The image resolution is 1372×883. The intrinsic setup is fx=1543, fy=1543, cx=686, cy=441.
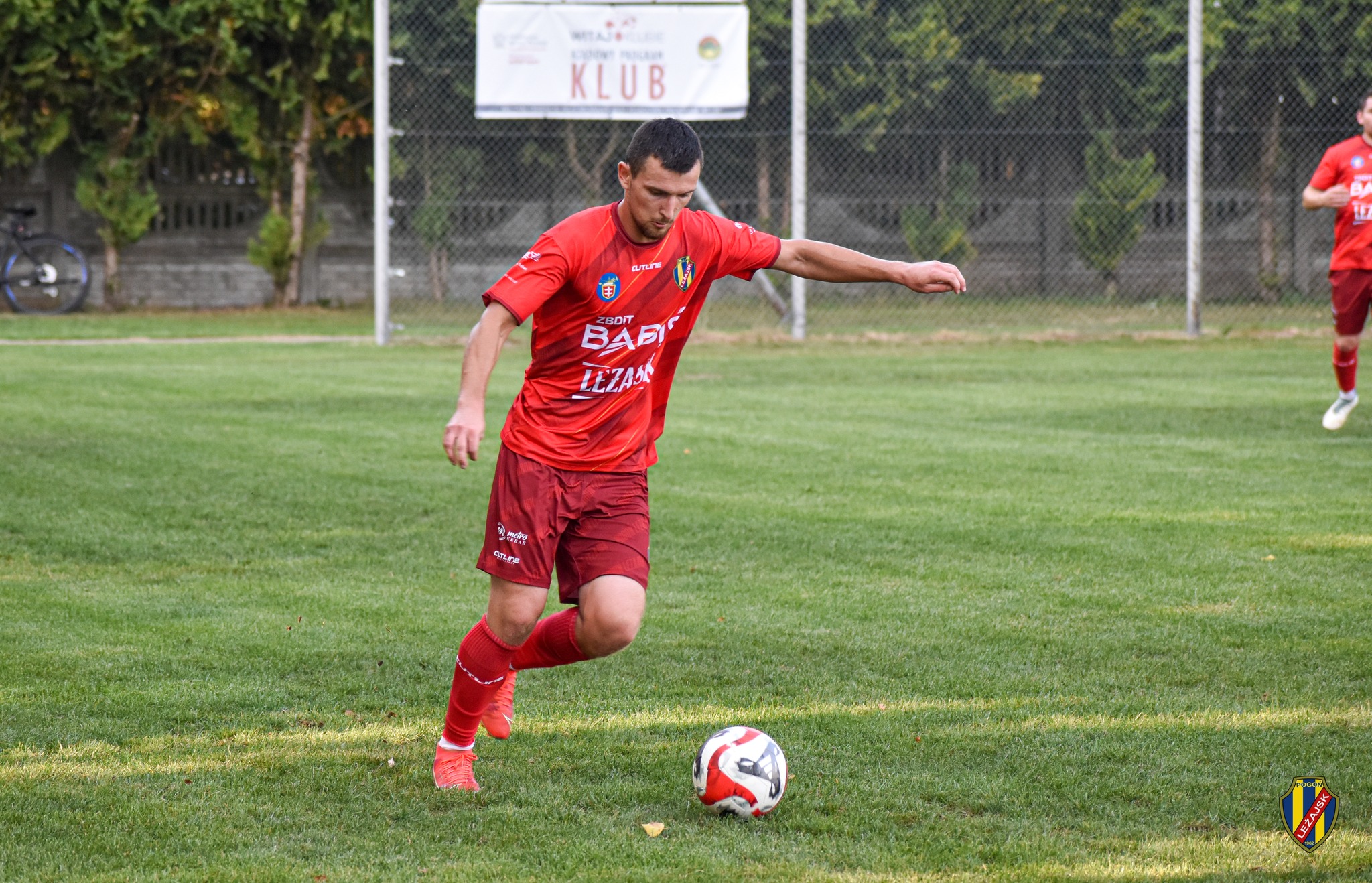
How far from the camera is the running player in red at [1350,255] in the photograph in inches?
414

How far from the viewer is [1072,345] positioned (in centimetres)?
1827

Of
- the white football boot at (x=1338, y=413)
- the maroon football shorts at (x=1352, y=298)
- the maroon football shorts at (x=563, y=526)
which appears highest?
the maroon football shorts at (x=1352, y=298)

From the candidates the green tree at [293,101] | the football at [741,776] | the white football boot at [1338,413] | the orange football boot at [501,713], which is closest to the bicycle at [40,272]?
the green tree at [293,101]

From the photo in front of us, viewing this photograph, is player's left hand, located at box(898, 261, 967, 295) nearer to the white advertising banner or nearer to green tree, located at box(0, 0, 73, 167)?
the white advertising banner

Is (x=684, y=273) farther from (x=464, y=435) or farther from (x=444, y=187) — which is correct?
(x=444, y=187)

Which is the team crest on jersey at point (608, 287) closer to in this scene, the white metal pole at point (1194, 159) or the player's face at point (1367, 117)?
the player's face at point (1367, 117)

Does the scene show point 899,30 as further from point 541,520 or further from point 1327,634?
point 541,520

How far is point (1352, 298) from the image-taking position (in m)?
10.6

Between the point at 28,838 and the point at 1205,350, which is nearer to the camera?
the point at 28,838

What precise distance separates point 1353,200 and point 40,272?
17955 mm

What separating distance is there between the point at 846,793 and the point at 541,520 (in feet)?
3.44

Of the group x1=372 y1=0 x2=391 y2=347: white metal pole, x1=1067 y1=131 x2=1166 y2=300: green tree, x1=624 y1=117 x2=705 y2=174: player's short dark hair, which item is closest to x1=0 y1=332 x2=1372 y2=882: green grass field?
x1=624 y1=117 x2=705 y2=174: player's short dark hair

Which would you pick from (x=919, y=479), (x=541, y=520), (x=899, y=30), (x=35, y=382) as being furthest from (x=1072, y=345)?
(x=541, y=520)

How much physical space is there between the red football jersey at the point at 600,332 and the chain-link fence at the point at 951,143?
1420 centimetres
